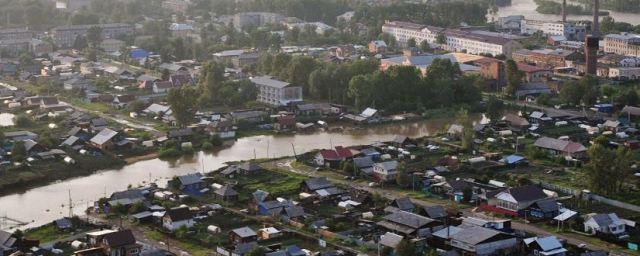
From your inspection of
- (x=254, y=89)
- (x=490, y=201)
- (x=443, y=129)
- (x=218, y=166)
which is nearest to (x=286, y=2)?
(x=254, y=89)

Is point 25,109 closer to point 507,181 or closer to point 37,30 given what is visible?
point 507,181

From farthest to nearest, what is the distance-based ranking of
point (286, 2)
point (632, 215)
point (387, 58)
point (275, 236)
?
point (286, 2) < point (387, 58) < point (632, 215) < point (275, 236)

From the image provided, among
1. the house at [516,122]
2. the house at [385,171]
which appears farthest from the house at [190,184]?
the house at [516,122]

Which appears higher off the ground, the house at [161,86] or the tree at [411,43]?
the tree at [411,43]

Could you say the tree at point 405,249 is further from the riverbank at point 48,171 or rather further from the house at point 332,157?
the riverbank at point 48,171

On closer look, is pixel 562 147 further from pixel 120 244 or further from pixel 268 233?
pixel 120 244

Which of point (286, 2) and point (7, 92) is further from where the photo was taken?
point (286, 2)
